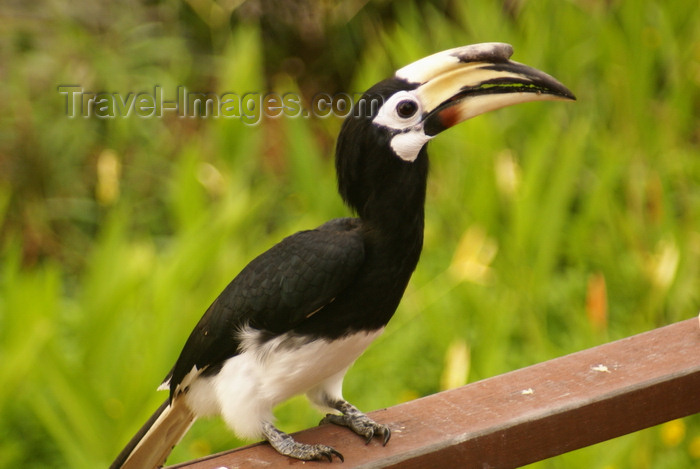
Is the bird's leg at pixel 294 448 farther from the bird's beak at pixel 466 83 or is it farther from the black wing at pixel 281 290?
the bird's beak at pixel 466 83

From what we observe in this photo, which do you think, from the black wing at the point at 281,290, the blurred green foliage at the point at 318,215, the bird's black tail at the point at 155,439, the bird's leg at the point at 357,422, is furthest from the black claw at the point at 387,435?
the blurred green foliage at the point at 318,215

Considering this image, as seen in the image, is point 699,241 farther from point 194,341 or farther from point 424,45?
point 194,341

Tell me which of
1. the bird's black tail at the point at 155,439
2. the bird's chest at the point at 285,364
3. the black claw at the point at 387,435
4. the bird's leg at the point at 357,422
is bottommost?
the black claw at the point at 387,435

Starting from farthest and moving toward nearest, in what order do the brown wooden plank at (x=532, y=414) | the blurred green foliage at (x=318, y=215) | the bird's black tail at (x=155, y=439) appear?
1. the blurred green foliage at (x=318, y=215)
2. the bird's black tail at (x=155, y=439)
3. the brown wooden plank at (x=532, y=414)

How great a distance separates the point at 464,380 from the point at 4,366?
2.52ft

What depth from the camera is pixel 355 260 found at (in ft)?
3.55

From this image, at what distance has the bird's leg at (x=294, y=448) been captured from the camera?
1.11m

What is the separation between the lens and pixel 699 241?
2.02 m

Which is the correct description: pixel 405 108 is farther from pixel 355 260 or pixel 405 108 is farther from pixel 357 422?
pixel 357 422

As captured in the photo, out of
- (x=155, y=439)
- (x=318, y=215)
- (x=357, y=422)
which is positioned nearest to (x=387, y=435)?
(x=357, y=422)

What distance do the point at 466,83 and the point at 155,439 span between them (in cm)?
63

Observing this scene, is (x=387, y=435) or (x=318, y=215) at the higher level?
(x=318, y=215)

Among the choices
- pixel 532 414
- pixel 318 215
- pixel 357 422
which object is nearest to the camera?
pixel 532 414

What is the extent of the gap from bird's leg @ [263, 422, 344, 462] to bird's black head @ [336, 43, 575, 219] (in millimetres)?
293
